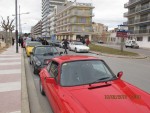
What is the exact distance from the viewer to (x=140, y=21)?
53.5 meters

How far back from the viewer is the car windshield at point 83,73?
4.07 meters

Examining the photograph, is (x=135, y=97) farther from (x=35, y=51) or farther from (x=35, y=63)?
(x=35, y=51)

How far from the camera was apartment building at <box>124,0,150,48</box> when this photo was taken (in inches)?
1941

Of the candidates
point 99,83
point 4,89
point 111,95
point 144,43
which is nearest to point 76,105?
point 111,95

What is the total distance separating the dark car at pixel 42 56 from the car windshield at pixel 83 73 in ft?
15.6

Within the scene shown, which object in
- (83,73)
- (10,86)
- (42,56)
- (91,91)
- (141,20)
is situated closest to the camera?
(91,91)

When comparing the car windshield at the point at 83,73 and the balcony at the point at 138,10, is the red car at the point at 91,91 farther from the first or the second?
the balcony at the point at 138,10

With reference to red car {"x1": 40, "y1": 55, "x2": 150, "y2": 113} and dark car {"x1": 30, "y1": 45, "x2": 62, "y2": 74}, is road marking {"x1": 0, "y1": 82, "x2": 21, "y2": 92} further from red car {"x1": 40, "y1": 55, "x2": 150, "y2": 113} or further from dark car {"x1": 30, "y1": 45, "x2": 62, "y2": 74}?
red car {"x1": 40, "y1": 55, "x2": 150, "y2": 113}

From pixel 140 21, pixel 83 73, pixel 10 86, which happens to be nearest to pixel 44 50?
pixel 10 86

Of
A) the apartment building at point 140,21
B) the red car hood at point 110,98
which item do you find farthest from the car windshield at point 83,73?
the apartment building at point 140,21

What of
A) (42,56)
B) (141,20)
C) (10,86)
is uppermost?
(141,20)

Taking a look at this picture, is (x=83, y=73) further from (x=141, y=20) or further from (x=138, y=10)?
(x=138, y=10)

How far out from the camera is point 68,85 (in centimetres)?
394

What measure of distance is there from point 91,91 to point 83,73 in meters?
0.70
